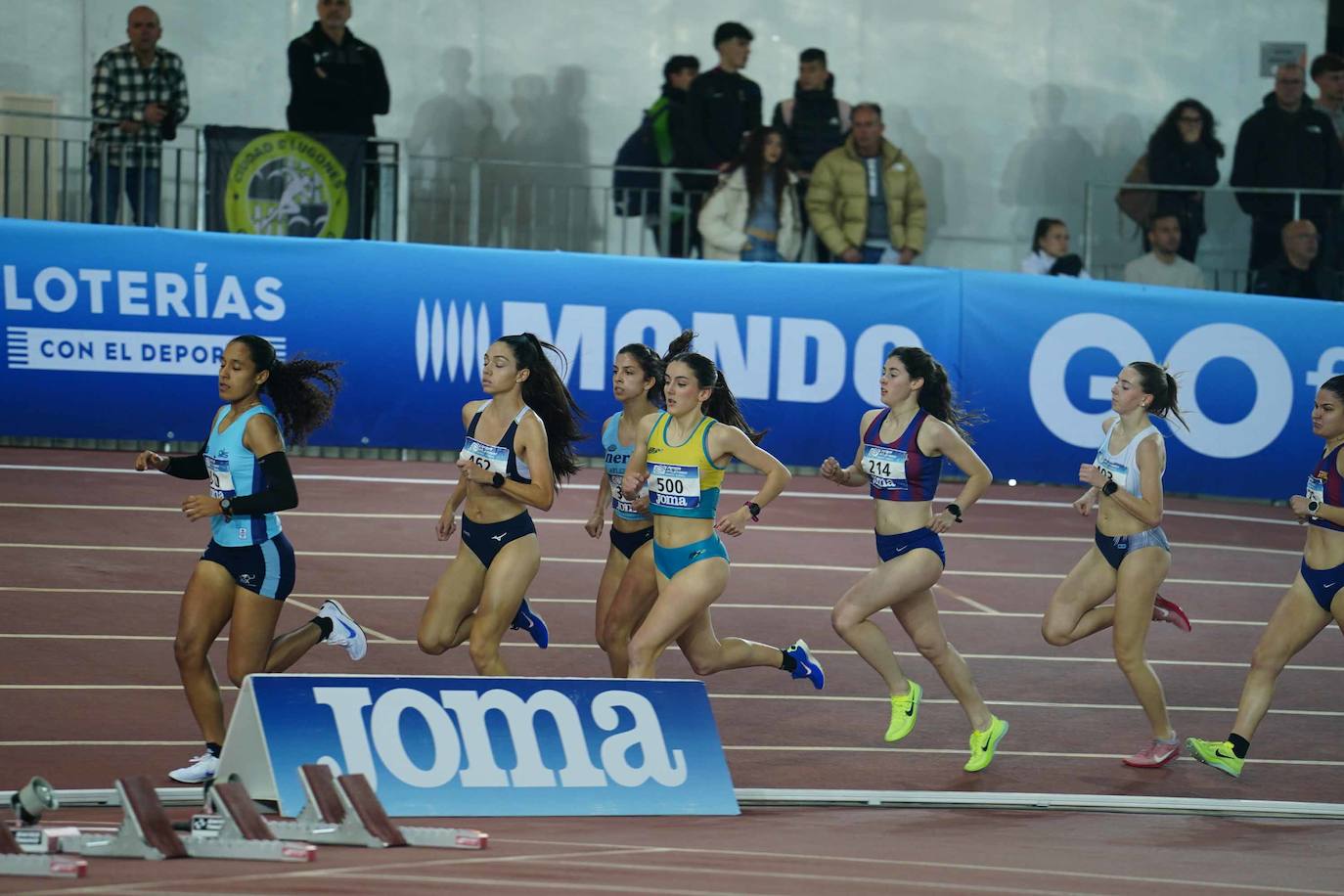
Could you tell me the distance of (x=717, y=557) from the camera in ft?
29.1

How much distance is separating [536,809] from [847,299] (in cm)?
957

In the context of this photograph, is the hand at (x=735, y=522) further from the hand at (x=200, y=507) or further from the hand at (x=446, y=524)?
the hand at (x=200, y=507)

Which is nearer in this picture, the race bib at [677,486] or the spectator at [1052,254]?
the race bib at [677,486]

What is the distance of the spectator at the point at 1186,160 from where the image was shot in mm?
18453

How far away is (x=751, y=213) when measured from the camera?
17062 mm

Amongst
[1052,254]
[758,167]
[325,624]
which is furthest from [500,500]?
[1052,254]

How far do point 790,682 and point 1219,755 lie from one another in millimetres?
2769

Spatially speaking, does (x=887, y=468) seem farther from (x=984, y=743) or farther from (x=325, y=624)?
(x=325, y=624)

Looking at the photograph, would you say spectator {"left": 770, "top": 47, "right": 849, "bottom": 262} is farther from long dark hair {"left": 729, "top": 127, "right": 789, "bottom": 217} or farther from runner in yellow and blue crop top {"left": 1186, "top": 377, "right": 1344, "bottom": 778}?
runner in yellow and blue crop top {"left": 1186, "top": 377, "right": 1344, "bottom": 778}

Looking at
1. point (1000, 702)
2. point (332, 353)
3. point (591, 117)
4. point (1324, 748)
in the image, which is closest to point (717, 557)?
point (1000, 702)

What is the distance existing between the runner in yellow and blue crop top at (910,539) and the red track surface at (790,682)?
0.38 metres

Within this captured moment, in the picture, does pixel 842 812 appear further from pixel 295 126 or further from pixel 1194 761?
pixel 295 126

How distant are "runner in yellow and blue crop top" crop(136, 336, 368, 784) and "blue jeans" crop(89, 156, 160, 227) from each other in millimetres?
8251

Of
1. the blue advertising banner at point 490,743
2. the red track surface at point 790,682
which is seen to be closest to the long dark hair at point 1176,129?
the red track surface at point 790,682
